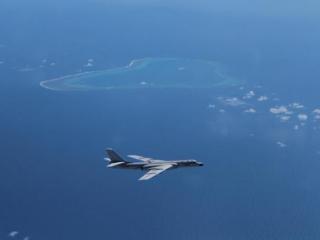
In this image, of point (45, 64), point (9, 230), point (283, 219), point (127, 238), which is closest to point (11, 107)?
point (45, 64)

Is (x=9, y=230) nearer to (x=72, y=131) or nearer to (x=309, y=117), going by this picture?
(x=72, y=131)

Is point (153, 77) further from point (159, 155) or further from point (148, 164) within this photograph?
point (148, 164)

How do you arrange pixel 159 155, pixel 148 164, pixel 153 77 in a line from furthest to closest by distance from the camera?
1. pixel 153 77
2. pixel 159 155
3. pixel 148 164

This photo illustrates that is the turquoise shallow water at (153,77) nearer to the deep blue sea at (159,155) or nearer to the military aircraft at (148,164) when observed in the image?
the deep blue sea at (159,155)

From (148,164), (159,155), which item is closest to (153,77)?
(159,155)

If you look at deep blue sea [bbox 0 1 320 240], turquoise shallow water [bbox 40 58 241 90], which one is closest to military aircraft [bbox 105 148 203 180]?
deep blue sea [bbox 0 1 320 240]

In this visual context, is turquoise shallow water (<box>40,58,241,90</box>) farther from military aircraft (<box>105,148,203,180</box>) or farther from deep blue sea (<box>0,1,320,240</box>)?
military aircraft (<box>105,148,203,180</box>)

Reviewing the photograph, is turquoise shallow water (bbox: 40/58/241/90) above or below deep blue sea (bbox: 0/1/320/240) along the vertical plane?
above
